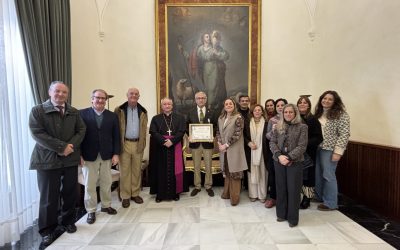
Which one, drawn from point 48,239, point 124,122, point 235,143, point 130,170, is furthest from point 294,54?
point 48,239

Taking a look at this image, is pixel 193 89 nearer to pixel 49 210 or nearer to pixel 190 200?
pixel 190 200

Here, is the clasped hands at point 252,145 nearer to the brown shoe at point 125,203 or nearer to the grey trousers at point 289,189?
the grey trousers at point 289,189

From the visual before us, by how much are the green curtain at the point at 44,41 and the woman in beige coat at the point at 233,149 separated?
2.83 m

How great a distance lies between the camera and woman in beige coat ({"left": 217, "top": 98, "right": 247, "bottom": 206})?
439 centimetres

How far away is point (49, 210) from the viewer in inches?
128

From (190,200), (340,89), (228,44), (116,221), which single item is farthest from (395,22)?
(116,221)

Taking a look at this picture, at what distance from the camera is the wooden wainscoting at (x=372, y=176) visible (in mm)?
3922

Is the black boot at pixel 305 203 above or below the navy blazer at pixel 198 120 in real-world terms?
below

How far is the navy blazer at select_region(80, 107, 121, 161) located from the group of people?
1 cm

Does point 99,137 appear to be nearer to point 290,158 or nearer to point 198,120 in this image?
point 198,120

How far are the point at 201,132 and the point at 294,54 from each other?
325 centimetres

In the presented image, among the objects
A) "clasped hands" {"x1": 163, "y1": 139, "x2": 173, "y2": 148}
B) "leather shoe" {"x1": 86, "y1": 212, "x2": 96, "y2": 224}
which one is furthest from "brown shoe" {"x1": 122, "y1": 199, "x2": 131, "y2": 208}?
"clasped hands" {"x1": 163, "y1": 139, "x2": 173, "y2": 148}

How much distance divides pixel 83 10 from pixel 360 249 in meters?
6.22

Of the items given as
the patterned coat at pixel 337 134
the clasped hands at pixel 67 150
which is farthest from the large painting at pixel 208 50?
the clasped hands at pixel 67 150
